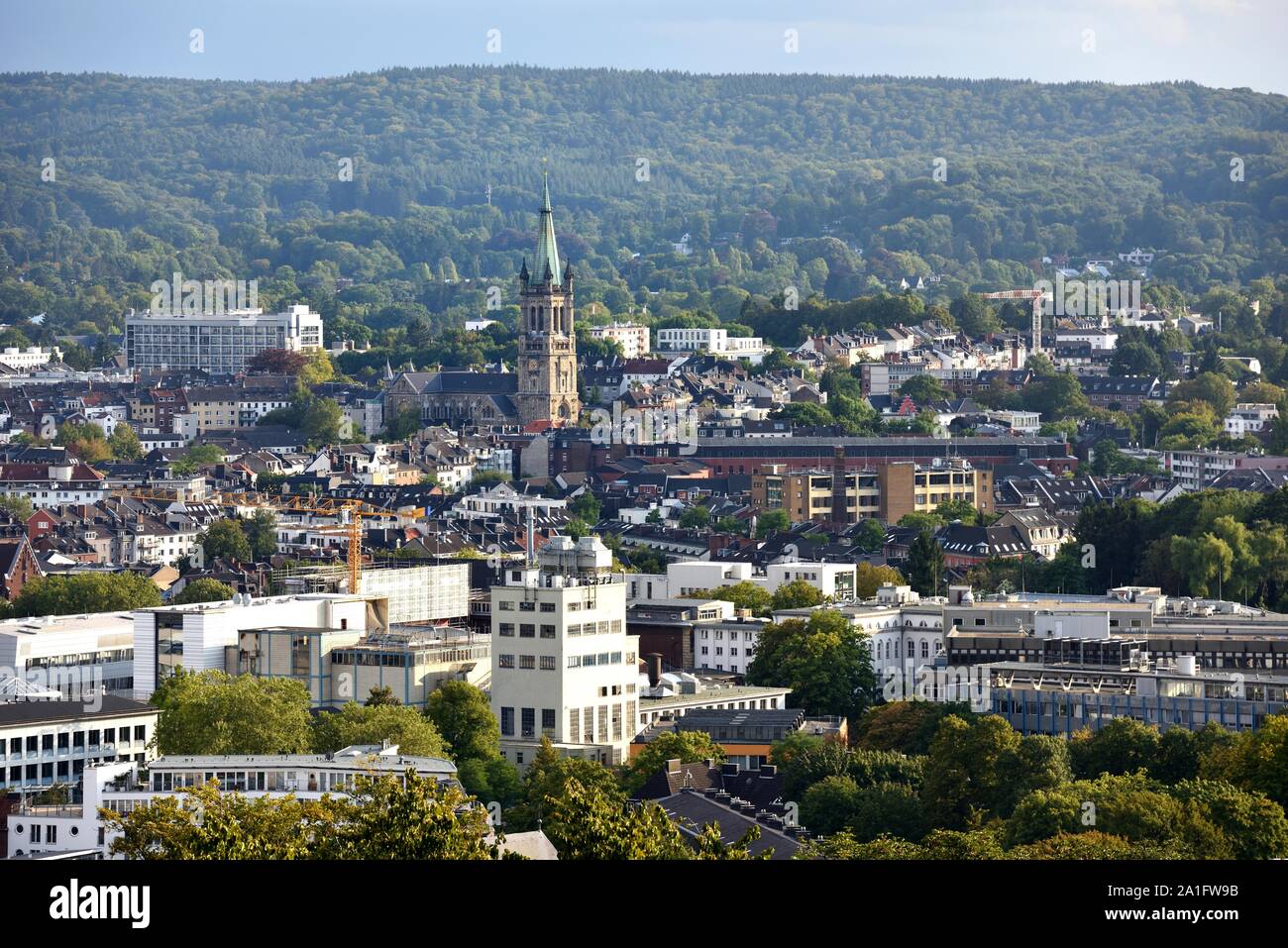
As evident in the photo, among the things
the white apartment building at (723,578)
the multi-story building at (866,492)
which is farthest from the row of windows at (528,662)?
the multi-story building at (866,492)

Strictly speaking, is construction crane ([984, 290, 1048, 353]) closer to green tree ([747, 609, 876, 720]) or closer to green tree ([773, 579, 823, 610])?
green tree ([773, 579, 823, 610])

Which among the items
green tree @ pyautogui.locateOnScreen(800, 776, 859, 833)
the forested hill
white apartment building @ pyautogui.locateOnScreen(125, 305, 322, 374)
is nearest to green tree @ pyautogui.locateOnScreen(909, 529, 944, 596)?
green tree @ pyautogui.locateOnScreen(800, 776, 859, 833)

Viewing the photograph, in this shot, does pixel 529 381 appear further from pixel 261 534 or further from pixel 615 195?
pixel 615 195

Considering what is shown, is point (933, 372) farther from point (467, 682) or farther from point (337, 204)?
point (337, 204)

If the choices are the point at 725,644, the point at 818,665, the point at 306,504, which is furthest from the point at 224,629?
the point at 306,504

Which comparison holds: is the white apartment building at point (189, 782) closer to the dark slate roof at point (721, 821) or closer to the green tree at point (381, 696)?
the dark slate roof at point (721, 821)
